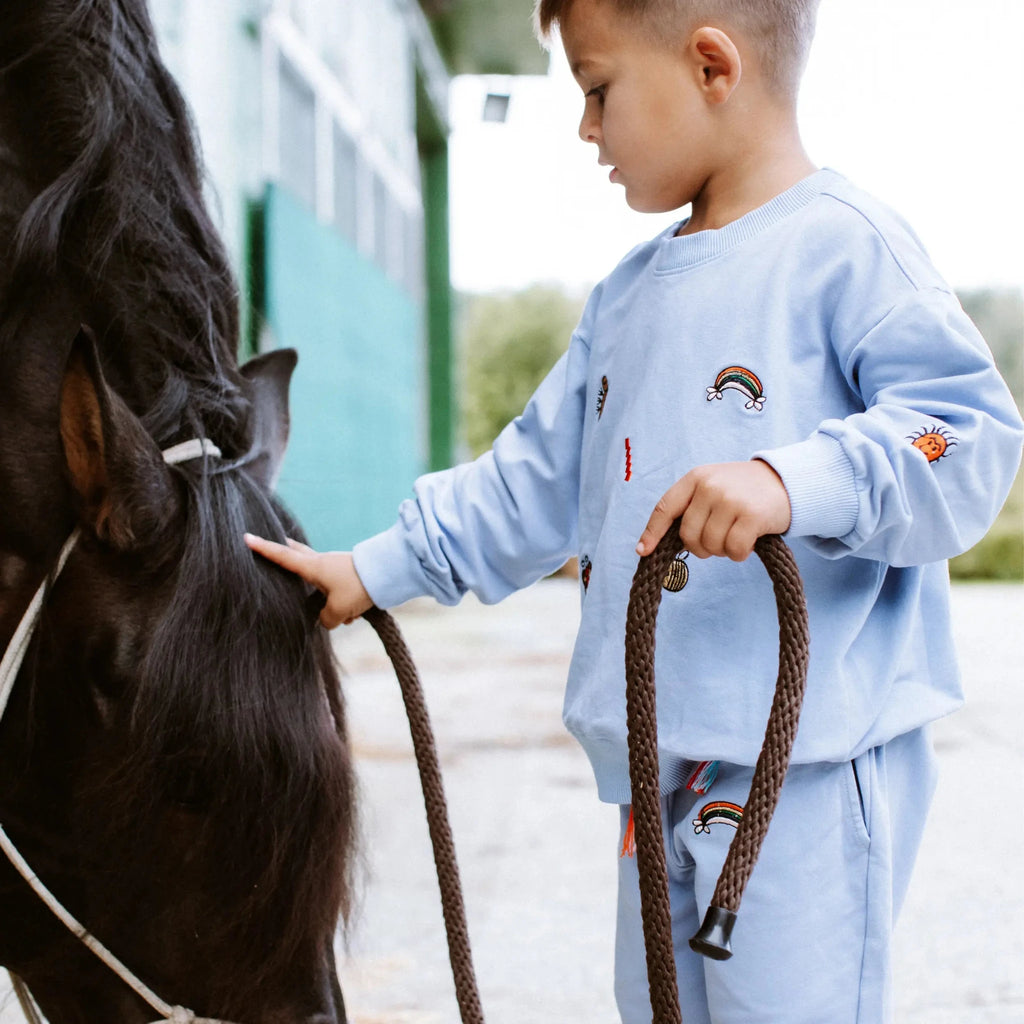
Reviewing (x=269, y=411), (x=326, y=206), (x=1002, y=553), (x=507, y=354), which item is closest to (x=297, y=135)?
(x=326, y=206)

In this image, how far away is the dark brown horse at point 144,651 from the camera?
97 centimetres

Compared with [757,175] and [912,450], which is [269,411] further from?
[912,450]

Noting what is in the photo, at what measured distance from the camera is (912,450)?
90 centimetres

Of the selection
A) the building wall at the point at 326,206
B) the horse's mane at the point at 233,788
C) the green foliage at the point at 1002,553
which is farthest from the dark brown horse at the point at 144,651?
the green foliage at the point at 1002,553

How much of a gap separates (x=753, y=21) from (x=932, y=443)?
1.39 feet

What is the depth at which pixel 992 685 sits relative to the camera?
532cm

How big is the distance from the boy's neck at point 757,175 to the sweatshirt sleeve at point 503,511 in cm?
22

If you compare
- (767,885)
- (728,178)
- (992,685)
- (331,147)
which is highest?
(331,147)

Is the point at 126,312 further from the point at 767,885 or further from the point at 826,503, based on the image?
the point at 767,885

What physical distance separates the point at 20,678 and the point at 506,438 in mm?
528

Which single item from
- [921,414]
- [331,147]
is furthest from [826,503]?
[331,147]

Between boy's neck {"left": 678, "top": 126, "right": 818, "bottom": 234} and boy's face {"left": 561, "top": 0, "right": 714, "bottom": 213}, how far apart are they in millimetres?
27

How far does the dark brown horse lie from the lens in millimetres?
969

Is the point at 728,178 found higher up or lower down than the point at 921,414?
higher up
